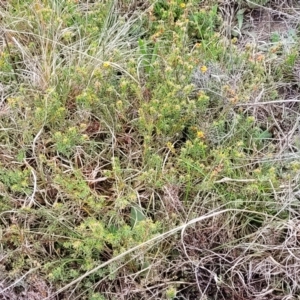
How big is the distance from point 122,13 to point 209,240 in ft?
3.48

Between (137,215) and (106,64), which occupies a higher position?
(106,64)

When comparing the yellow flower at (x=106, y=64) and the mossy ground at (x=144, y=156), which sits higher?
the yellow flower at (x=106, y=64)

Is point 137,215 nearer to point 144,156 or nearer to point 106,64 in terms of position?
point 144,156

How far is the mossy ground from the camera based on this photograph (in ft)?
5.08

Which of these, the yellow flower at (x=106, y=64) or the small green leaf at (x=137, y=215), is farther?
the yellow flower at (x=106, y=64)

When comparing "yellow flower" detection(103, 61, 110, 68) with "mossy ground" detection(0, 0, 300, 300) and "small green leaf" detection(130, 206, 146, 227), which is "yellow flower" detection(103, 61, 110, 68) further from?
"small green leaf" detection(130, 206, 146, 227)

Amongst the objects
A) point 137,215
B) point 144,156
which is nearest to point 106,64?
point 144,156

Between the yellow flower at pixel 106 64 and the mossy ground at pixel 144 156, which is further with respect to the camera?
the yellow flower at pixel 106 64

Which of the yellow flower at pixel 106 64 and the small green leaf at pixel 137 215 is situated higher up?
the yellow flower at pixel 106 64

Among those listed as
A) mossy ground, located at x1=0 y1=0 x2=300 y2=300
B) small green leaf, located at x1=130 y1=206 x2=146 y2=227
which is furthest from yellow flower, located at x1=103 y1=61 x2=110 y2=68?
small green leaf, located at x1=130 y1=206 x2=146 y2=227

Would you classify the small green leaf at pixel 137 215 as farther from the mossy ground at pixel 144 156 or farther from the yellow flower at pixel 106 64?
the yellow flower at pixel 106 64

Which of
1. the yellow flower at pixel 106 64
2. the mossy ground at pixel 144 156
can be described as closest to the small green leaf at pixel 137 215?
the mossy ground at pixel 144 156

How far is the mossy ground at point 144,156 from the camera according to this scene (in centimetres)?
155

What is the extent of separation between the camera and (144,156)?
1725 mm
